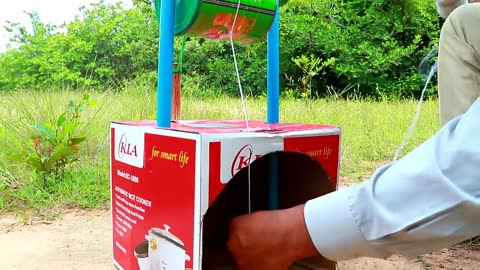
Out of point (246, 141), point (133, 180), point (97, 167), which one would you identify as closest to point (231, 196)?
point (133, 180)

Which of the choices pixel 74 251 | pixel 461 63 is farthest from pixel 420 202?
pixel 74 251

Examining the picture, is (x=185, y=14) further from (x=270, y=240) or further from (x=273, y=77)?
(x=270, y=240)

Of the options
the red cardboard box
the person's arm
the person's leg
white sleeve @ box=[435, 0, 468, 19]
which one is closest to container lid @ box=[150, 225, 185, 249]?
the red cardboard box

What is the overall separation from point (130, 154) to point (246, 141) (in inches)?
10.3

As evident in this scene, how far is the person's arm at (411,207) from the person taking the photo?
1.42 feet

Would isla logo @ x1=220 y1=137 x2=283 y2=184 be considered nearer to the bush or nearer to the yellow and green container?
the yellow and green container

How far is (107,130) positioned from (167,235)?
6.23 ft

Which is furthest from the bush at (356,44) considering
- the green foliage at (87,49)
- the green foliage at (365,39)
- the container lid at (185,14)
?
the container lid at (185,14)

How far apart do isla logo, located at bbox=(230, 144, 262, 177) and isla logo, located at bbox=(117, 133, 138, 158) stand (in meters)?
0.23

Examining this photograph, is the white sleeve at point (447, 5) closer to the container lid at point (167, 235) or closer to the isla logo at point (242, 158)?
the isla logo at point (242, 158)

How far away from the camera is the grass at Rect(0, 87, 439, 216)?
5.87 ft

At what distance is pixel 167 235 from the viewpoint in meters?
0.77

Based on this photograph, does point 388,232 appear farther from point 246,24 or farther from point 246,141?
point 246,24

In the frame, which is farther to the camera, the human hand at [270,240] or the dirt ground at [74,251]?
the dirt ground at [74,251]
